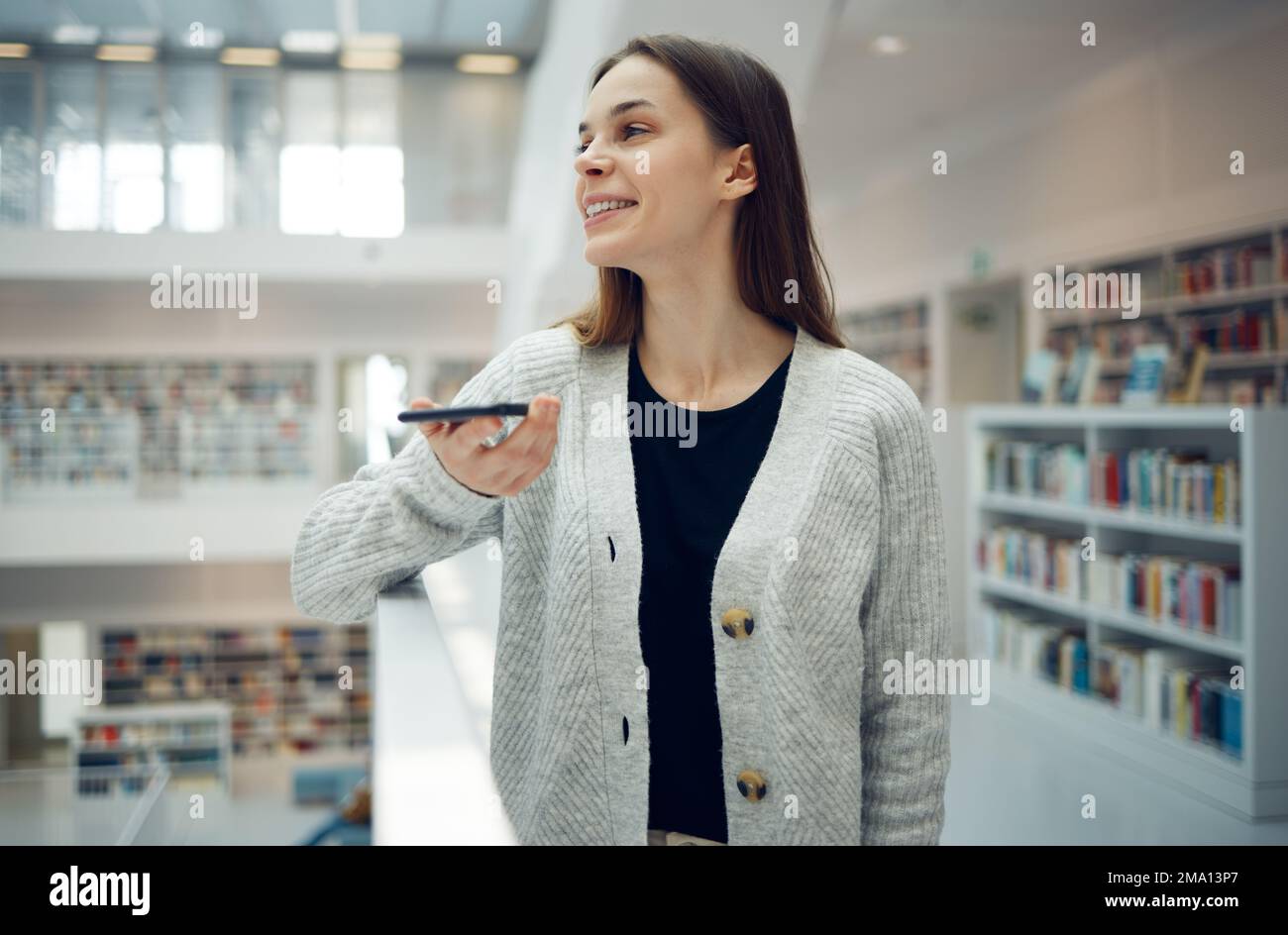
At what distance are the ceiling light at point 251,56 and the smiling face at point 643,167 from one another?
36.8ft

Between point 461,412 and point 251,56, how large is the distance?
11.6 metres

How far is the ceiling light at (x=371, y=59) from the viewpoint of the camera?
10992 mm

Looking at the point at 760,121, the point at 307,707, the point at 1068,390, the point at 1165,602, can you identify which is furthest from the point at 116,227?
the point at 760,121

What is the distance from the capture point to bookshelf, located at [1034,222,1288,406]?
4727 mm

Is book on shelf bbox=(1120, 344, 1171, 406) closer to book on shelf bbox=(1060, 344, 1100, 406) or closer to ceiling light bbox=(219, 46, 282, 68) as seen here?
book on shelf bbox=(1060, 344, 1100, 406)

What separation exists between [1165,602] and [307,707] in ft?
34.7

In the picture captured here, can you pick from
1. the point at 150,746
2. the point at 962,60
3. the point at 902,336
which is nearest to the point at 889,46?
the point at 962,60

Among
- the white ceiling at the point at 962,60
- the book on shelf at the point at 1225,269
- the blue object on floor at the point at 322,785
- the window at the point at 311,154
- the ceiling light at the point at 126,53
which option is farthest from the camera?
the blue object on floor at the point at 322,785

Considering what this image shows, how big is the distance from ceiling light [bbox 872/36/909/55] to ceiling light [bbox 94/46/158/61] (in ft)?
27.7

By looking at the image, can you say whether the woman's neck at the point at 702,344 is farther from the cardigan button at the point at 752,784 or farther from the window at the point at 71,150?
the window at the point at 71,150

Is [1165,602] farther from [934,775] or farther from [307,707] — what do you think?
[307,707]

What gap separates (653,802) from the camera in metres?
1.03

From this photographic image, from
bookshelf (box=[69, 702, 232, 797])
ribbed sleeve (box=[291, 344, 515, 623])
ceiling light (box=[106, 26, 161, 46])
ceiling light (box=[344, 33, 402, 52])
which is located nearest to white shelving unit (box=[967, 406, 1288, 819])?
ribbed sleeve (box=[291, 344, 515, 623])

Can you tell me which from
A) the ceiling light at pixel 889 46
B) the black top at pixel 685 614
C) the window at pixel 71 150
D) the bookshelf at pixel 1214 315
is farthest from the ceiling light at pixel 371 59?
the black top at pixel 685 614
